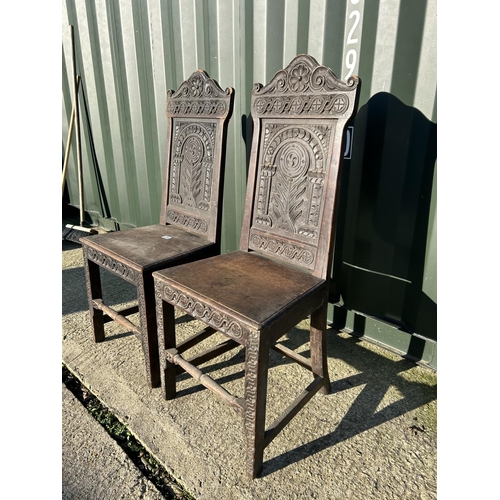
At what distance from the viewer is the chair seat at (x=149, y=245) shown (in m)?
1.81

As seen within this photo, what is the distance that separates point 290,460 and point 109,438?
80 cm

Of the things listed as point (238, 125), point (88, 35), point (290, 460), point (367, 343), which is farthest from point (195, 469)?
point (88, 35)

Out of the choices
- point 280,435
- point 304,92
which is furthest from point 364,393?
point 304,92

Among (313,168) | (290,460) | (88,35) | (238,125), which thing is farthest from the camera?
(88,35)

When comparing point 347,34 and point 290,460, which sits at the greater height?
point 347,34

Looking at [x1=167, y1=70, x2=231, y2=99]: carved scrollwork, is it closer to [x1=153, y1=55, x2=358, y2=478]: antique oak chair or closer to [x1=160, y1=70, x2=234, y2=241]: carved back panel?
[x1=160, y1=70, x2=234, y2=241]: carved back panel

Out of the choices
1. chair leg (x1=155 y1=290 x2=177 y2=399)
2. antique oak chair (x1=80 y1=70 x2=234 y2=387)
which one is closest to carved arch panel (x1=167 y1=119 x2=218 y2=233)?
antique oak chair (x1=80 y1=70 x2=234 y2=387)

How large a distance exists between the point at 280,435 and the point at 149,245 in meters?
1.18

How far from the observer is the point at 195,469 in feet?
4.83

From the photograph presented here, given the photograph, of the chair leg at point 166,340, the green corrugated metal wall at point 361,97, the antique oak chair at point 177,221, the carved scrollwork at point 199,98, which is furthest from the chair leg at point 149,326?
the green corrugated metal wall at point 361,97

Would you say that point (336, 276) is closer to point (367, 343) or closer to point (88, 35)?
point (367, 343)

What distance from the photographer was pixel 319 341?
68.7 inches

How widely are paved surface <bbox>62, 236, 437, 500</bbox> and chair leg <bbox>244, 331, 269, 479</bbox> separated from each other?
0.10 m

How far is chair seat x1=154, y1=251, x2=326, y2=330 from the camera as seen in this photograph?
4.39ft
